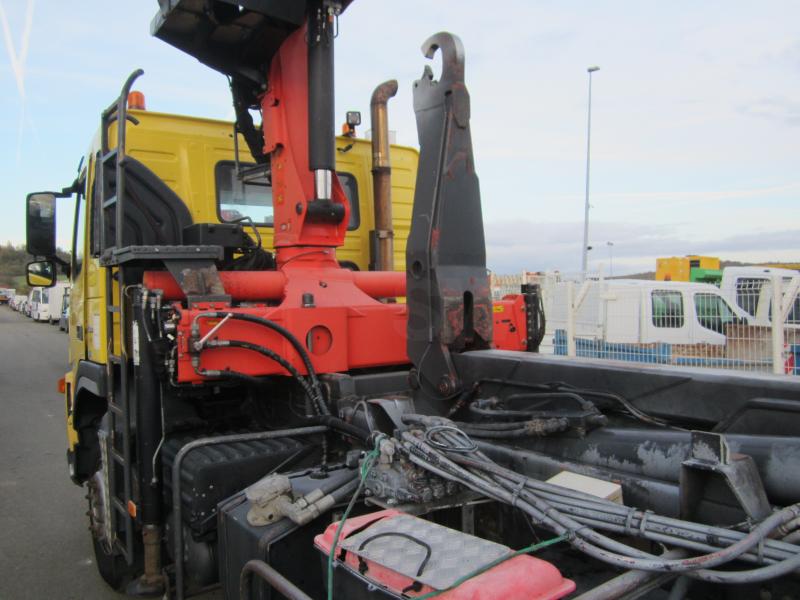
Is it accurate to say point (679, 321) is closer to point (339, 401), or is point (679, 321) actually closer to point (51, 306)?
point (339, 401)

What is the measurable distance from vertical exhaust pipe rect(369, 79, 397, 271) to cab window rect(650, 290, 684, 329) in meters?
6.40

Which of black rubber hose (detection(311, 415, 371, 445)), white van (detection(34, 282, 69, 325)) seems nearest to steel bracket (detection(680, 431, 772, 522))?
black rubber hose (detection(311, 415, 371, 445))

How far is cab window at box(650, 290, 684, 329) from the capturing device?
383 inches

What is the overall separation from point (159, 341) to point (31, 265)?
88.5 inches

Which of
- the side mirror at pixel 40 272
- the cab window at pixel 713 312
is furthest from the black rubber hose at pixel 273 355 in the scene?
the cab window at pixel 713 312

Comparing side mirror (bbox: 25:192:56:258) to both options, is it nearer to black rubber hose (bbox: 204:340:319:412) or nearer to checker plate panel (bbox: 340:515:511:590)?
black rubber hose (bbox: 204:340:319:412)

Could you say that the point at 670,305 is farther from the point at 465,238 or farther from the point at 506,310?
the point at 465,238

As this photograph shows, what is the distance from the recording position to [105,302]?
3648 mm

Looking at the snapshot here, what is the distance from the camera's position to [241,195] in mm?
4453

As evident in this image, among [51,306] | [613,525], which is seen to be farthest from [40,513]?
[51,306]

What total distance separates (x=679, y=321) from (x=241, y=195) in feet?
24.7

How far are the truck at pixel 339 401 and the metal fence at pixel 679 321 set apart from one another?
4912 mm

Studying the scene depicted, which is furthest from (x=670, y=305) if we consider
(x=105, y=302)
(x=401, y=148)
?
(x=105, y=302)

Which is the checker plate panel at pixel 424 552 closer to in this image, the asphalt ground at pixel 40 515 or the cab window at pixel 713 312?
the asphalt ground at pixel 40 515
